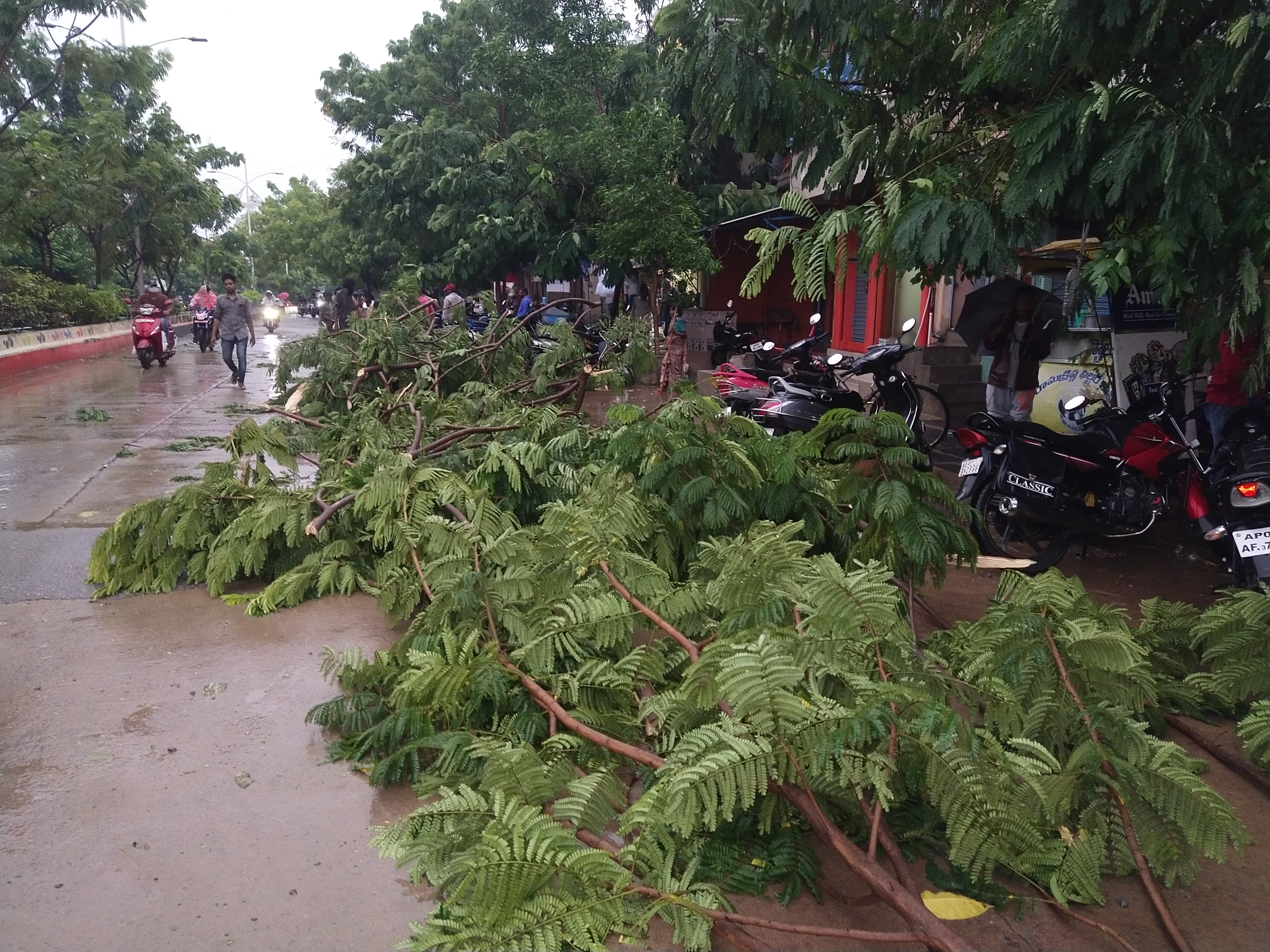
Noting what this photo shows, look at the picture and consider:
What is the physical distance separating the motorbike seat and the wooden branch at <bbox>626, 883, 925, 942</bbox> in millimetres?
3759

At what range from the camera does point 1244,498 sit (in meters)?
4.58

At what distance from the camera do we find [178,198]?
95.1ft

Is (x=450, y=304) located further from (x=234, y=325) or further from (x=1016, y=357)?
(x=1016, y=357)

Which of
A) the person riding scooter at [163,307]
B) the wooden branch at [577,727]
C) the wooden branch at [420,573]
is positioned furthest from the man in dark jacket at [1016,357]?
the person riding scooter at [163,307]

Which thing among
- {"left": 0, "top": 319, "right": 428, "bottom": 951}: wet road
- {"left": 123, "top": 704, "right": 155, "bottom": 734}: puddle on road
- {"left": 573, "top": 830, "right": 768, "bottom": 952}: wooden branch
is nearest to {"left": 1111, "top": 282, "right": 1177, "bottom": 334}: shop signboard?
{"left": 0, "top": 319, "right": 428, "bottom": 951}: wet road

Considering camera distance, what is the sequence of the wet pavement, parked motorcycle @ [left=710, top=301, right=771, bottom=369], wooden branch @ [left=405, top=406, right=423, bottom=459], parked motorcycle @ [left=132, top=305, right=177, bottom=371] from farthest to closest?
parked motorcycle @ [left=132, top=305, right=177, bottom=371] < parked motorcycle @ [left=710, top=301, right=771, bottom=369] < wooden branch @ [left=405, top=406, right=423, bottom=459] < the wet pavement

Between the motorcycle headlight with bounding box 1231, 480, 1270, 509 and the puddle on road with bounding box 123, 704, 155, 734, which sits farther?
the motorcycle headlight with bounding box 1231, 480, 1270, 509

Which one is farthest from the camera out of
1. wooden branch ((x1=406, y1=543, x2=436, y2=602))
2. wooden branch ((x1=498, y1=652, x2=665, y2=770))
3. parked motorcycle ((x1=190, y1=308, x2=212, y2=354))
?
parked motorcycle ((x1=190, y1=308, x2=212, y2=354))

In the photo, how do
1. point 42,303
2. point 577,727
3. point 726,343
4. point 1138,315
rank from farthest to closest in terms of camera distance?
point 42,303 → point 726,343 → point 1138,315 → point 577,727

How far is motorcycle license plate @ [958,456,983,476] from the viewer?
18.5 feet

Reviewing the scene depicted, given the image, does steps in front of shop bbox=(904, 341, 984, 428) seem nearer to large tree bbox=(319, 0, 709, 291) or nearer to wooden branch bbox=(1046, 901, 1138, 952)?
large tree bbox=(319, 0, 709, 291)

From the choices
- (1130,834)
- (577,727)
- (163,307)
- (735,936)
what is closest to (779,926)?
(735,936)

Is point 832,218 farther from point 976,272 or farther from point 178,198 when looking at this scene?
point 178,198

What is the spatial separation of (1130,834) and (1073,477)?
3.34 meters
